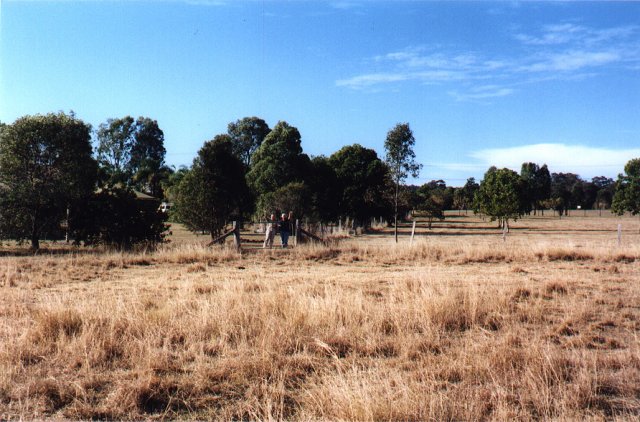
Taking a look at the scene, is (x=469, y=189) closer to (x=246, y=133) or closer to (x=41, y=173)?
(x=246, y=133)

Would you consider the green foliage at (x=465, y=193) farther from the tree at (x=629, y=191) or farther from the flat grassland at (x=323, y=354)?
the flat grassland at (x=323, y=354)

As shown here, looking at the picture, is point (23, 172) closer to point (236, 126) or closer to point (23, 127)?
point (23, 127)

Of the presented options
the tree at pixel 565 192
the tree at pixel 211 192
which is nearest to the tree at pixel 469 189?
the tree at pixel 565 192

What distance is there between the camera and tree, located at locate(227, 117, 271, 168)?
7319 centimetres

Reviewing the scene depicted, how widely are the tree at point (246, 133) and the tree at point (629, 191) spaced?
1737 inches

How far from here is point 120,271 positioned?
15180mm

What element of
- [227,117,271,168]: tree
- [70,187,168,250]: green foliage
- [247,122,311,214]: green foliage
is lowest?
[70,187,168,250]: green foliage

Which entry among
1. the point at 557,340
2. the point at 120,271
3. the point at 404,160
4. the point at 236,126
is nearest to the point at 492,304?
the point at 557,340

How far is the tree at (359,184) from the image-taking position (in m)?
49.5

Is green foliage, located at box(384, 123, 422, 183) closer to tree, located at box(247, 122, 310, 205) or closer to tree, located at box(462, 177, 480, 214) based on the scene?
tree, located at box(247, 122, 310, 205)

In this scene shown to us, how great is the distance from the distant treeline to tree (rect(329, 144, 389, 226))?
98 millimetres

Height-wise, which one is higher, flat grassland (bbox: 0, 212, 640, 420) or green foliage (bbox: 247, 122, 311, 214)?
green foliage (bbox: 247, 122, 311, 214)

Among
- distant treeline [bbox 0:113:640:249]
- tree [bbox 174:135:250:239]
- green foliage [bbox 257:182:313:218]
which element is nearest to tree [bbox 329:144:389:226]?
distant treeline [bbox 0:113:640:249]

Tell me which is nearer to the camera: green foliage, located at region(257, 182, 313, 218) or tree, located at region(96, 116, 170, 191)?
green foliage, located at region(257, 182, 313, 218)
